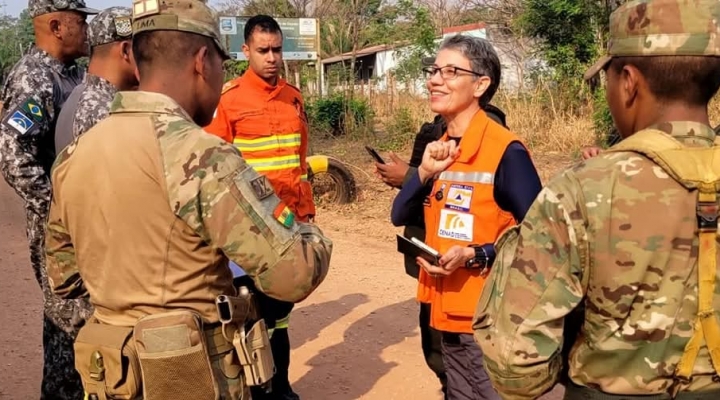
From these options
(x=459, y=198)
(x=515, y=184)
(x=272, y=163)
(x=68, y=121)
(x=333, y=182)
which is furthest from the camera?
(x=333, y=182)

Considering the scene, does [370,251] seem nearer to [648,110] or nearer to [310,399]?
[310,399]

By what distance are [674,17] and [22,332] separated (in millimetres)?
5574

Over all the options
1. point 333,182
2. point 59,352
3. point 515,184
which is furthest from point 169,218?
point 333,182

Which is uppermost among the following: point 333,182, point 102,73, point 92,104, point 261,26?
point 261,26

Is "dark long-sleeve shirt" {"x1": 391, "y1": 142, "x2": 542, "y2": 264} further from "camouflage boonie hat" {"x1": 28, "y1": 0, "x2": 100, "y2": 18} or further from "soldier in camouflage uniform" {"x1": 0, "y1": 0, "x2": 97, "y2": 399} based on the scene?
"camouflage boonie hat" {"x1": 28, "y1": 0, "x2": 100, "y2": 18}

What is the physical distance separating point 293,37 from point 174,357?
11264 mm

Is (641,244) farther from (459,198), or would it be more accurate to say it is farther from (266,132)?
(266,132)

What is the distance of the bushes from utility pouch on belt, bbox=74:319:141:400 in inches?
452

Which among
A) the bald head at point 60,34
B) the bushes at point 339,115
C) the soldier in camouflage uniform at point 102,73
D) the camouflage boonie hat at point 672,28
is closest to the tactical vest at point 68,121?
the soldier in camouflage uniform at point 102,73

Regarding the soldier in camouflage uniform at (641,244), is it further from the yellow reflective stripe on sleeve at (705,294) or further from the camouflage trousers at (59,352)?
the camouflage trousers at (59,352)

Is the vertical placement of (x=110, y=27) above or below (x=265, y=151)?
above

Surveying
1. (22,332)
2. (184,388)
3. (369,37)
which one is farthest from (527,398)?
(369,37)

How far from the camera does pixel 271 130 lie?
429 centimetres

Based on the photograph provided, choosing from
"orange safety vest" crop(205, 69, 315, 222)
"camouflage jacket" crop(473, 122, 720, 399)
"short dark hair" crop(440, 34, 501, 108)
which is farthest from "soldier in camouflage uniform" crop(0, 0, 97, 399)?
"camouflage jacket" crop(473, 122, 720, 399)
